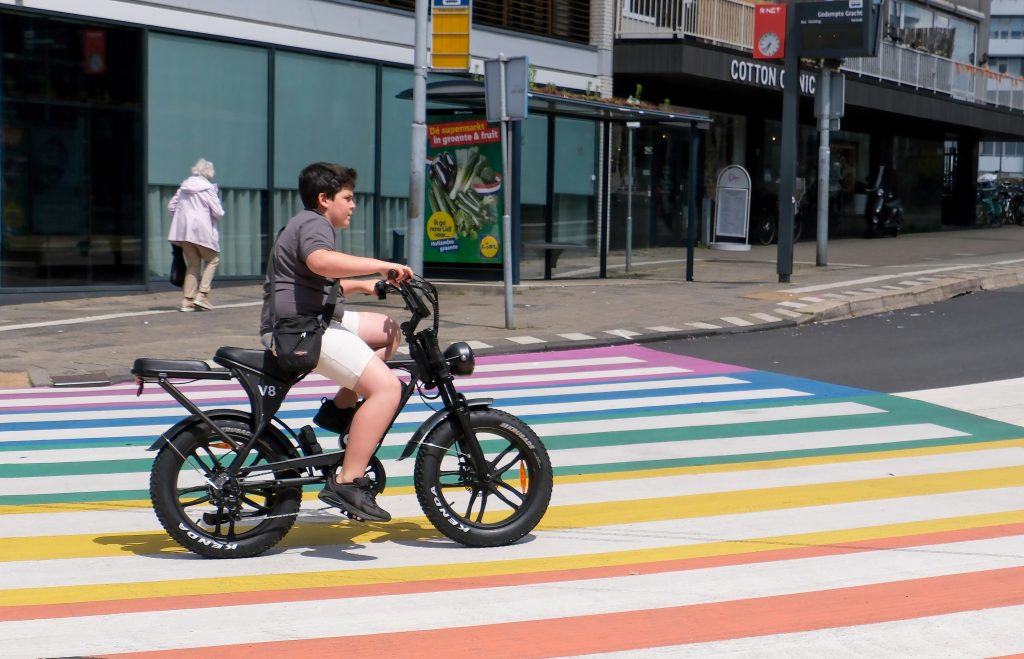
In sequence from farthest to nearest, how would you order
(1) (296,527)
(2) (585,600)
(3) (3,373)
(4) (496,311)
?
(4) (496,311) → (3) (3,373) → (1) (296,527) → (2) (585,600)

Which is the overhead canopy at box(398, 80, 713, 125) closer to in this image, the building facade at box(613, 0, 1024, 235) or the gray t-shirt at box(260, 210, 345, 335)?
the building facade at box(613, 0, 1024, 235)

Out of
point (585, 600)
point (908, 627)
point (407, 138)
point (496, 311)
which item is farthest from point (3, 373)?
point (407, 138)

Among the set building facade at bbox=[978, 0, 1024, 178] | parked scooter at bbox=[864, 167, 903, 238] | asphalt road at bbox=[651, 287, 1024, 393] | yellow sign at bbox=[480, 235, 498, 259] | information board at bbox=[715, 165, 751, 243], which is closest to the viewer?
asphalt road at bbox=[651, 287, 1024, 393]

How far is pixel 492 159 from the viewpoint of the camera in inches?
765

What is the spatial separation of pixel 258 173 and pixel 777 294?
25.6 feet

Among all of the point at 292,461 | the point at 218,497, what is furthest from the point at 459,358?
the point at 218,497

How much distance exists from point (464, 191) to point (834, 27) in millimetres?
6174

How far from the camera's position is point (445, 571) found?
6.06m

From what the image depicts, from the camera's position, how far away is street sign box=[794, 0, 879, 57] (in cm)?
2122

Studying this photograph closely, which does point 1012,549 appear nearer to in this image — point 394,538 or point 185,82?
point 394,538

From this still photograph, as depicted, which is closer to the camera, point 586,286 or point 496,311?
point 496,311

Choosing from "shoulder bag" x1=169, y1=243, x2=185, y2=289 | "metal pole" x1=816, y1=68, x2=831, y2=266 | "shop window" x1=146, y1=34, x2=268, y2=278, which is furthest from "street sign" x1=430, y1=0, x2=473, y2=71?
"metal pole" x1=816, y1=68, x2=831, y2=266

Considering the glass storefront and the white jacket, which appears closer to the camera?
the white jacket

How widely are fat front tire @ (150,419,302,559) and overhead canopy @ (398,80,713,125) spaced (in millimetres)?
11555
